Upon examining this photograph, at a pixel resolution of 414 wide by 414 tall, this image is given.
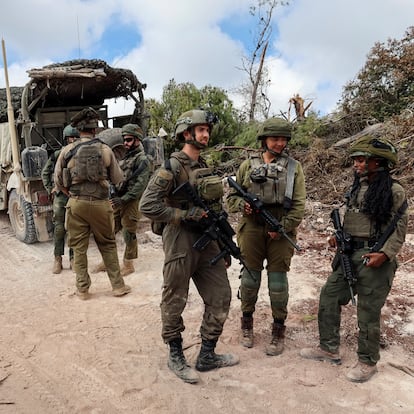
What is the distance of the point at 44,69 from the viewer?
612 cm

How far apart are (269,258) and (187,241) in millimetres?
811

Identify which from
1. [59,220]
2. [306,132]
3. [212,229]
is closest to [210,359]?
[212,229]

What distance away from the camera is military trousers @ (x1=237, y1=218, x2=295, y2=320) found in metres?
3.41

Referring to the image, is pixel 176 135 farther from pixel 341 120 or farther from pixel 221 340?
pixel 341 120

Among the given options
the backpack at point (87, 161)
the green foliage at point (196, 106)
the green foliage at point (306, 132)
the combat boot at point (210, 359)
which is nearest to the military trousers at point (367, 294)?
the combat boot at point (210, 359)

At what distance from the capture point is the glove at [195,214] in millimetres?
2922

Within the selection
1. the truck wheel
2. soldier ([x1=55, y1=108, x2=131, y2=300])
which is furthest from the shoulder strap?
the truck wheel

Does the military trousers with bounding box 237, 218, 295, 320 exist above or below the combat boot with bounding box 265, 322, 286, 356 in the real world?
above

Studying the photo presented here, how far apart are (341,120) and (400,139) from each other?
2.51 metres

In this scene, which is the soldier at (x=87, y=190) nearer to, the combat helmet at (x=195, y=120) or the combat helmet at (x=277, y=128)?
the combat helmet at (x=195, y=120)

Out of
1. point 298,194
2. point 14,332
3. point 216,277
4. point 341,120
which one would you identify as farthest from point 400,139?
point 14,332

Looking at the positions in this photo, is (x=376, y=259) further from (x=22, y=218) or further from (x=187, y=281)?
(x=22, y=218)

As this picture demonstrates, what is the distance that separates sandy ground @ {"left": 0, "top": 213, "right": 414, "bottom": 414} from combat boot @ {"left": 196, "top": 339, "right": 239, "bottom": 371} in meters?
0.06

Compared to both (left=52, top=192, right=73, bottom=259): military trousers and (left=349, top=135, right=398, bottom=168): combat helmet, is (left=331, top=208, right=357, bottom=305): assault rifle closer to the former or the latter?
(left=349, top=135, right=398, bottom=168): combat helmet
